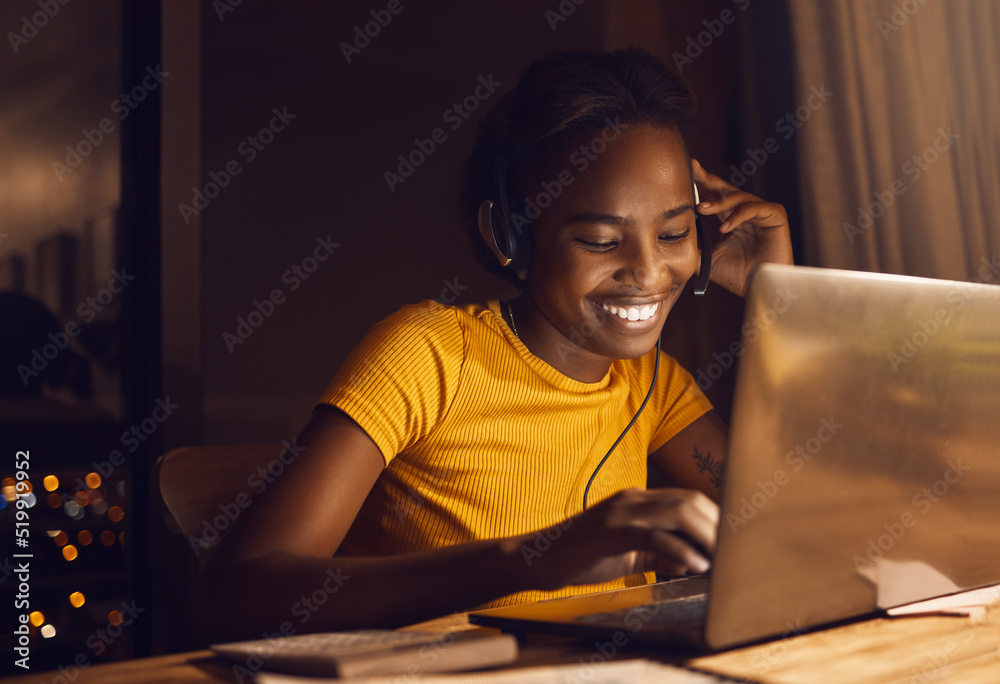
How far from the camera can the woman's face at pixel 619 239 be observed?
3.94ft

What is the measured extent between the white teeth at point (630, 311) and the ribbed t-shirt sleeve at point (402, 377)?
0.23 m

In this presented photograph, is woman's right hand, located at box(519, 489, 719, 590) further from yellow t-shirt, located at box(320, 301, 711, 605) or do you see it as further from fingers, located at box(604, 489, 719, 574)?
yellow t-shirt, located at box(320, 301, 711, 605)

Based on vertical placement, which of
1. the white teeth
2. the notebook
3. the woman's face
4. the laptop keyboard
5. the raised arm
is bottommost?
the notebook

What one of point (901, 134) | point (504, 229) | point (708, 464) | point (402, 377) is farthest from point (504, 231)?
point (901, 134)

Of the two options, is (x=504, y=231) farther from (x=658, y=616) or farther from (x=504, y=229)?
(x=658, y=616)

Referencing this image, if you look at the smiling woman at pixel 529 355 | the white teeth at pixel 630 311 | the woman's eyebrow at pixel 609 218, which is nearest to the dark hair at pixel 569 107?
the smiling woman at pixel 529 355

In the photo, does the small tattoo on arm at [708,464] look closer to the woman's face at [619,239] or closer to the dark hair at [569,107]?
the woman's face at [619,239]

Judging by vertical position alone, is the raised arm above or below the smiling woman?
below

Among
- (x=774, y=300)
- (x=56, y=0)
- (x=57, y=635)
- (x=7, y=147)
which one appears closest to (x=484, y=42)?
(x=56, y=0)

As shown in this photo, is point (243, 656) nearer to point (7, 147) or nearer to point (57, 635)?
point (57, 635)

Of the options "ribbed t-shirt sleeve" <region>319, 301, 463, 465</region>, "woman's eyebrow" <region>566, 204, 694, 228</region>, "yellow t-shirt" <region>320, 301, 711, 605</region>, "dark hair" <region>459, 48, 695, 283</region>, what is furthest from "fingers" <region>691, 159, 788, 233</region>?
"ribbed t-shirt sleeve" <region>319, 301, 463, 465</region>

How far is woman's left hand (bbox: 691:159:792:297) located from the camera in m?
1.48

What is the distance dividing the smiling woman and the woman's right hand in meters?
0.33

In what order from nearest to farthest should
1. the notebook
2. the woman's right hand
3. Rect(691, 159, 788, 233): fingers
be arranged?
1. the notebook
2. the woman's right hand
3. Rect(691, 159, 788, 233): fingers
